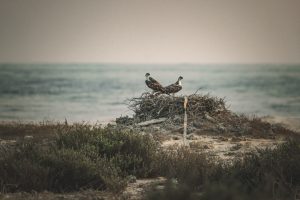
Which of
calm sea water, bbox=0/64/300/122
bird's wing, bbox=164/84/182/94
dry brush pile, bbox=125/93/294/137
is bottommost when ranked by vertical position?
calm sea water, bbox=0/64/300/122

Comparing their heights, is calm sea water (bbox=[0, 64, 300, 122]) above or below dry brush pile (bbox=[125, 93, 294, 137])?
below

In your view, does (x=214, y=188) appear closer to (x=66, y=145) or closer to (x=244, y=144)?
(x=66, y=145)

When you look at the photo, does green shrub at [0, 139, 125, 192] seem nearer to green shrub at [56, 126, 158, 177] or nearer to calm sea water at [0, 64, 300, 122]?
green shrub at [56, 126, 158, 177]

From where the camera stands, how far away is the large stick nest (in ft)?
52.7

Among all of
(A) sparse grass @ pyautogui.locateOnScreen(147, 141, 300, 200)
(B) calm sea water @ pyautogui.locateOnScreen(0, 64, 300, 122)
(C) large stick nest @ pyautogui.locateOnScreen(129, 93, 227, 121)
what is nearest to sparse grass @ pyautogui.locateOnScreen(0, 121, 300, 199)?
(A) sparse grass @ pyautogui.locateOnScreen(147, 141, 300, 200)

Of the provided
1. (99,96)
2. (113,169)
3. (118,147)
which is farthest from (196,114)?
(99,96)

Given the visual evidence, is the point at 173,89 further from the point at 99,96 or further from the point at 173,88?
the point at 99,96

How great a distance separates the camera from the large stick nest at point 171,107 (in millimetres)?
16062

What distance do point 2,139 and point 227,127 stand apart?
6.32 m

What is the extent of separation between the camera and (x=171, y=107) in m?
16.2

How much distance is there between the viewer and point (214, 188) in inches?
179

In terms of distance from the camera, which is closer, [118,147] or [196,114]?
[118,147]

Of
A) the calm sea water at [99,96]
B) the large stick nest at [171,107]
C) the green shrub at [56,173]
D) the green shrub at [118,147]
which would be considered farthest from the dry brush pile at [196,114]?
the green shrub at [56,173]

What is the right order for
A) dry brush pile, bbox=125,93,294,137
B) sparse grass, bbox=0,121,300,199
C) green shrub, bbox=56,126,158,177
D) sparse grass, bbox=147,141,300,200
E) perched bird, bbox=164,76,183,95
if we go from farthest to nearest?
perched bird, bbox=164,76,183,95 < dry brush pile, bbox=125,93,294,137 < green shrub, bbox=56,126,158,177 < sparse grass, bbox=0,121,300,199 < sparse grass, bbox=147,141,300,200
